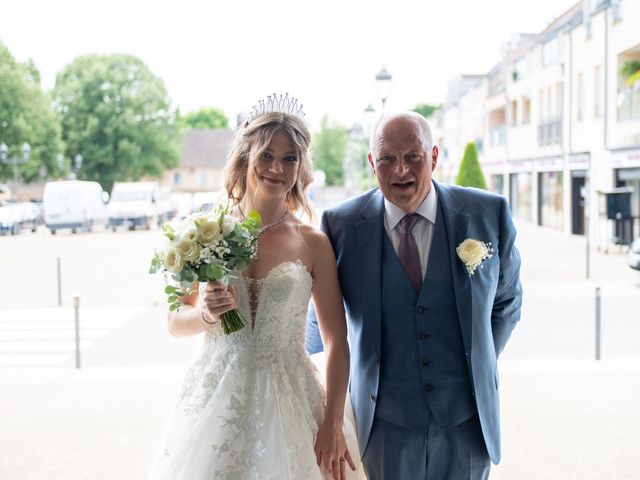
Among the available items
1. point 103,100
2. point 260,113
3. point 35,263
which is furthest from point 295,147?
point 103,100

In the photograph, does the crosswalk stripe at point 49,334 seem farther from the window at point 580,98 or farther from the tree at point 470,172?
the window at point 580,98

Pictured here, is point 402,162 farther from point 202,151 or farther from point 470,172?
point 202,151

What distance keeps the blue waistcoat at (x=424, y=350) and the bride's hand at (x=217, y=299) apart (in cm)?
58

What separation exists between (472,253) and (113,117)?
2000 inches

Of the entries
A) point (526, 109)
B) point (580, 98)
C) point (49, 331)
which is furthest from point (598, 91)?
point (49, 331)

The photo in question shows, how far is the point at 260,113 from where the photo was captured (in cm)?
307

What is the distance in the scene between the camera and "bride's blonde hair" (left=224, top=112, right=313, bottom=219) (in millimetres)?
2938

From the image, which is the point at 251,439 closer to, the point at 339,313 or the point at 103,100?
the point at 339,313

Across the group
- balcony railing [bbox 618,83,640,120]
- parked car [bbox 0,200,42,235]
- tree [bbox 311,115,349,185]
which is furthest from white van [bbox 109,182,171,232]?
tree [bbox 311,115,349,185]

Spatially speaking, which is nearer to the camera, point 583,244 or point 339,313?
point 339,313

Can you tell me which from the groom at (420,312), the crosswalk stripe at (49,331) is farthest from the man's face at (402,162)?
the crosswalk stripe at (49,331)

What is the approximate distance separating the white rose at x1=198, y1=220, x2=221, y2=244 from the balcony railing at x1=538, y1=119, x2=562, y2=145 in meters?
26.1

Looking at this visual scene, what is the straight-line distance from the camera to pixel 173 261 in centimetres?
269

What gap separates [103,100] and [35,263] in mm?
33631
